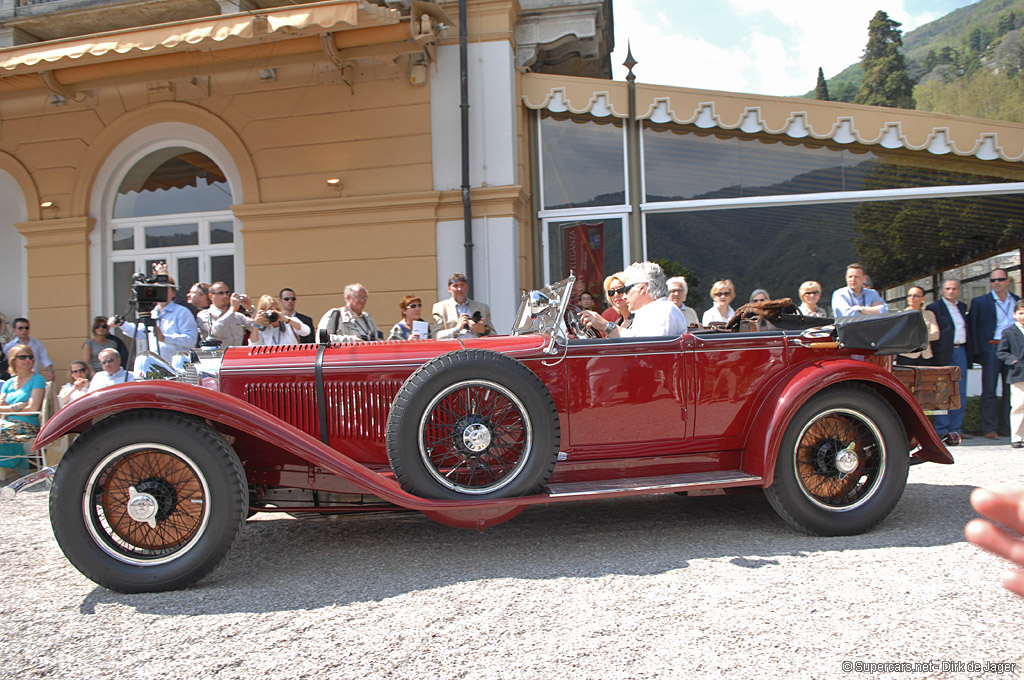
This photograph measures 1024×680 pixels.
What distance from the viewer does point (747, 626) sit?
8.23 feet

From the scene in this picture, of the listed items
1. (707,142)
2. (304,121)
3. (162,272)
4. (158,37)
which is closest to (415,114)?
(304,121)

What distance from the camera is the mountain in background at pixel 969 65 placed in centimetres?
3850

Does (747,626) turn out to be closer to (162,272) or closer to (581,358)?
(581,358)

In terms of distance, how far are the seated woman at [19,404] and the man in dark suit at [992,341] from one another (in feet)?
29.6

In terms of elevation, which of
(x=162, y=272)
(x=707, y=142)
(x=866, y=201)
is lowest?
(x=162, y=272)

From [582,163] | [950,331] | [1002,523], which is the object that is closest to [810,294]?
[950,331]

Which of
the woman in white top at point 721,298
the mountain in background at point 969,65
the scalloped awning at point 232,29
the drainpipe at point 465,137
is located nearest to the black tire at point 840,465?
the woman in white top at point 721,298

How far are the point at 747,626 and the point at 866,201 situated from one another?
23.5 feet

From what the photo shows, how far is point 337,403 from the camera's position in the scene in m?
3.65

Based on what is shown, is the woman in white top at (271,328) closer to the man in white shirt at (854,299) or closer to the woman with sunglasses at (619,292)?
the woman with sunglasses at (619,292)

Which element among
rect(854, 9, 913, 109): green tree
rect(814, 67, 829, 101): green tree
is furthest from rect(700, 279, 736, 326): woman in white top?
rect(814, 67, 829, 101): green tree

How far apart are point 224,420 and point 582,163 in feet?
21.0

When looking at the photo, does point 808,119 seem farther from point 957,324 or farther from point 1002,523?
point 1002,523

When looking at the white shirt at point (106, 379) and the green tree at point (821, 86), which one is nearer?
the white shirt at point (106, 379)
